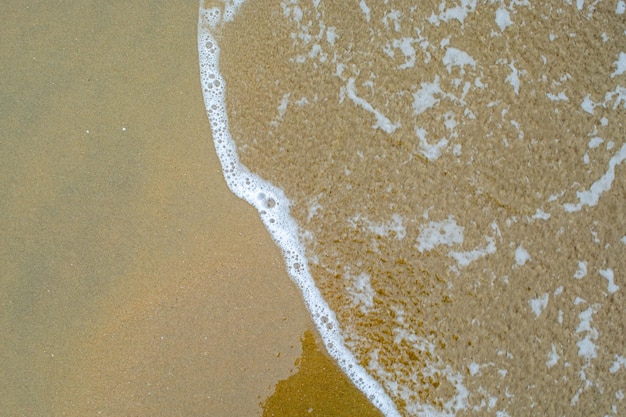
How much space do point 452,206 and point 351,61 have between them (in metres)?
0.77

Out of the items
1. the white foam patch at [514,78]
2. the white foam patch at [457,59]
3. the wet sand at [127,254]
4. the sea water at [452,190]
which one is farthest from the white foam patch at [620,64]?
the wet sand at [127,254]

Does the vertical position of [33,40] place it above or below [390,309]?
above

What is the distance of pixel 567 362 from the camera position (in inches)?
82.7

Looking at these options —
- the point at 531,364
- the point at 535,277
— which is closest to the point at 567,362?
the point at 531,364

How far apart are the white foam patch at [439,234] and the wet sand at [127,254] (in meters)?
0.59

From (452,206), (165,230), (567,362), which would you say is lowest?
(567,362)

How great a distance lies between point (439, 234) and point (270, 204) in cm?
74

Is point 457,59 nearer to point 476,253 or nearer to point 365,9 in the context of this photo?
point 365,9

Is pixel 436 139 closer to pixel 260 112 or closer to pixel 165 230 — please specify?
pixel 260 112

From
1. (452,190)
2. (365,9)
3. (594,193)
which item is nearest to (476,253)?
(452,190)

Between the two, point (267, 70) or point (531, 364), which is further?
point (267, 70)

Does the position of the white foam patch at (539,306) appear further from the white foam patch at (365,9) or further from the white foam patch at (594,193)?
the white foam patch at (365,9)

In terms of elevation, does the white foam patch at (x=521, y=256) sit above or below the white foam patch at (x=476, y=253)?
below

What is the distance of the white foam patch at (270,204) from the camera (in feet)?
7.07
